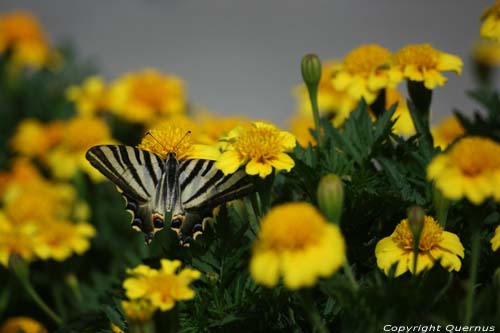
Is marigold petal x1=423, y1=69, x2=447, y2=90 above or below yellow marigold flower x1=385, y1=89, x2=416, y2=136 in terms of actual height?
below

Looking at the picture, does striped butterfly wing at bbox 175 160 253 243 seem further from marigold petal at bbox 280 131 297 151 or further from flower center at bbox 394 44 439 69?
flower center at bbox 394 44 439 69

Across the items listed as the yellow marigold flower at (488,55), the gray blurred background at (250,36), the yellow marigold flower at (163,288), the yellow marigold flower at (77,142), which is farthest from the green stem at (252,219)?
the gray blurred background at (250,36)

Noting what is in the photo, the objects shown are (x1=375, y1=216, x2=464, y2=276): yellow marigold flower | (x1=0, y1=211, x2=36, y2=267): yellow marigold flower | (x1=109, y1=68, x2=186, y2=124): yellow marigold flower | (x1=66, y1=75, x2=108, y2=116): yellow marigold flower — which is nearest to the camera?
(x1=375, y1=216, x2=464, y2=276): yellow marigold flower

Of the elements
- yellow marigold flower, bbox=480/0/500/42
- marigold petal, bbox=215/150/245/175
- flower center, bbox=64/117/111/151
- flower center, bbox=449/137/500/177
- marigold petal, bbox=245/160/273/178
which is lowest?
flower center, bbox=449/137/500/177

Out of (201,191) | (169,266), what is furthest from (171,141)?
(169,266)

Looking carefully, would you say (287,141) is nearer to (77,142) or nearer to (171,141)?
(171,141)

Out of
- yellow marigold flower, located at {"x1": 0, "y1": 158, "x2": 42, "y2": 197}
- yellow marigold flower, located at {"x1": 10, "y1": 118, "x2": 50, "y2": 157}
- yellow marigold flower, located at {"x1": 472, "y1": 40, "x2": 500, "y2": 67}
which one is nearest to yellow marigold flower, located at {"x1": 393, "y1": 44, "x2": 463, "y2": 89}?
yellow marigold flower, located at {"x1": 0, "y1": 158, "x2": 42, "y2": 197}

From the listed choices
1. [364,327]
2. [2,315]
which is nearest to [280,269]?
[364,327]

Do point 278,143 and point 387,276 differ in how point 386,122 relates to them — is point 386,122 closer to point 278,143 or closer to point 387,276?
point 278,143
